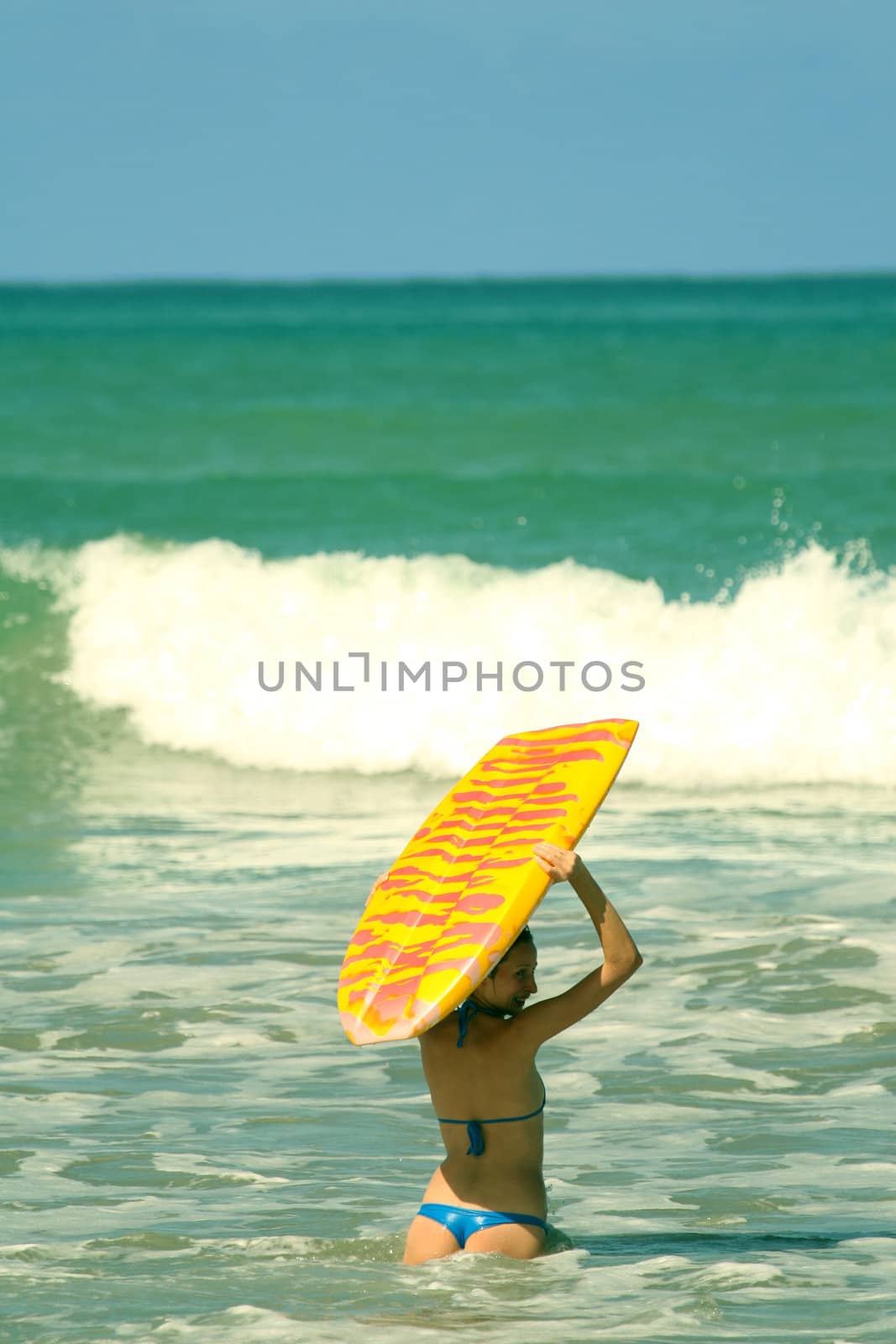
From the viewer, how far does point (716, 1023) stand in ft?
23.0

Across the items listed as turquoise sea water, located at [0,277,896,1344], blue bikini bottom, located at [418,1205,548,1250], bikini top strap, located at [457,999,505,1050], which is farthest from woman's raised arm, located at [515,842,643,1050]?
turquoise sea water, located at [0,277,896,1344]

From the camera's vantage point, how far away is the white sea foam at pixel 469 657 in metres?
12.7

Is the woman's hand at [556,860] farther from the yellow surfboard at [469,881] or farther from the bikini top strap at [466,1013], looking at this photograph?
the bikini top strap at [466,1013]

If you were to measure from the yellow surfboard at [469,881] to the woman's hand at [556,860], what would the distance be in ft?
0.10

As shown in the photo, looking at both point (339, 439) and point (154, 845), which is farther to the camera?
point (339, 439)

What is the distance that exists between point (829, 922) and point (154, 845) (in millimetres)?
3846

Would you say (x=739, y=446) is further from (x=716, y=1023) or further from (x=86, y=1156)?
(x=86, y=1156)

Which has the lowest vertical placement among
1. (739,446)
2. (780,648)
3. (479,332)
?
(780,648)

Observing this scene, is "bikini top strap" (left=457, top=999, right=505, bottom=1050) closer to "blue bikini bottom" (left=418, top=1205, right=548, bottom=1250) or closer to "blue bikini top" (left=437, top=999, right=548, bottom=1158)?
"blue bikini top" (left=437, top=999, right=548, bottom=1158)

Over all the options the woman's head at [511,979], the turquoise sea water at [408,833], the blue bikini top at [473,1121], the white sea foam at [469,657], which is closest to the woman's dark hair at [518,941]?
the woman's head at [511,979]

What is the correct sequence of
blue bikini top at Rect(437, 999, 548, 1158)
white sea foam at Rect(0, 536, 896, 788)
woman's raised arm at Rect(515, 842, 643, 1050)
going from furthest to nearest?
1. white sea foam at Rect(0, 536, 896, 788)
2. blue bikini top at Rect(437, 999, 548, 1158)
3. woman's raised arm at Rect(515, 842, 643, 1050)

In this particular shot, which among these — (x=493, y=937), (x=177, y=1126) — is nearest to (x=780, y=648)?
(x=177, y=1126)

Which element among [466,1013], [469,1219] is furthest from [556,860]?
[469,1219]

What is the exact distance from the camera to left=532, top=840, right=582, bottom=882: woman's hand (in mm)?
4617
